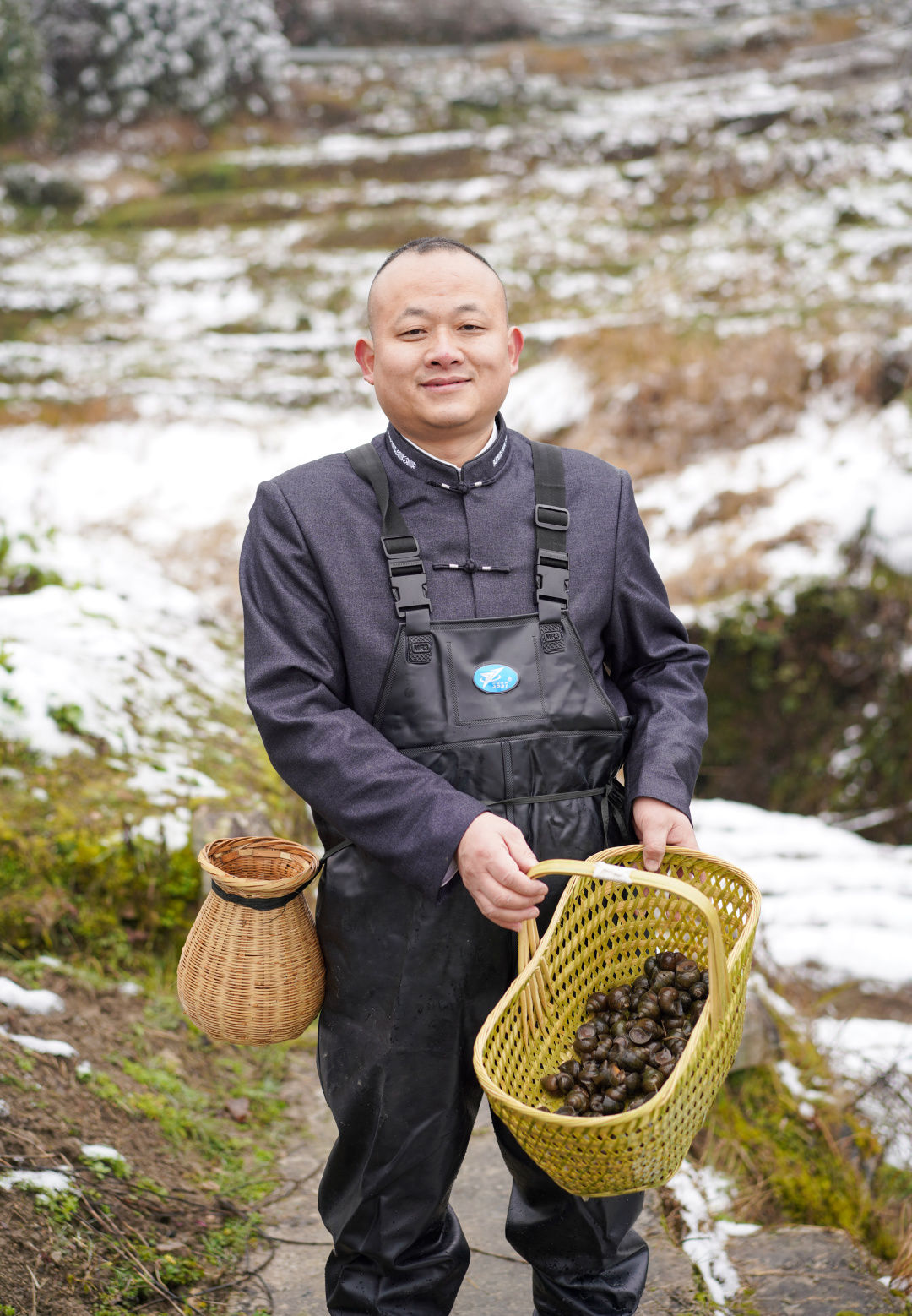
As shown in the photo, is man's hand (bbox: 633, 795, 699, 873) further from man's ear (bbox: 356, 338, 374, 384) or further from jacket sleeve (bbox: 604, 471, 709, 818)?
man's ear (bbox: 356, 338, 374, 384)

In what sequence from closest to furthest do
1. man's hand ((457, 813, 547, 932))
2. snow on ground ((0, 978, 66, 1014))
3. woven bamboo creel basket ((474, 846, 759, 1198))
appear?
woven bamboo creel basket ((474, 846, 759, 1198))
man's hand ((457, 813, 547, 932))
snow on ground ((0, 978, 66, 1014))

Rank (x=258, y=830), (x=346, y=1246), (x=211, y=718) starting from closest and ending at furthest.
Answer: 1. (x=346, y=1246)
2. (x=258, y=830)
3. (x=211, y=718)

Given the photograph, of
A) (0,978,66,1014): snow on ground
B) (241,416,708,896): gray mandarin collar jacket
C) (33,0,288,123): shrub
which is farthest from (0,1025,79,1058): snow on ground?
(33,0,288,123): shrub

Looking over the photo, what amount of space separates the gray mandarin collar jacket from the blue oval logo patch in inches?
4.3

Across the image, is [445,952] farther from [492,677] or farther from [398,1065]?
[492,677]

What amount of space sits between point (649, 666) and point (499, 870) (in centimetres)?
58

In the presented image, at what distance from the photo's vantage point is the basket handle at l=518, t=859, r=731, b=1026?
1.45 m

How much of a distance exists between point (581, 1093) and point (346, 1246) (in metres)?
0.59

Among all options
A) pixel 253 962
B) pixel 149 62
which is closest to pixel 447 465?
pixel 253 962

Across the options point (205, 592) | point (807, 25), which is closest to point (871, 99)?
point (807, 25)

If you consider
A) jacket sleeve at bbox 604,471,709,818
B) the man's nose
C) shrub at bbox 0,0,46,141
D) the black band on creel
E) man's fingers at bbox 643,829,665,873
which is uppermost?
shrub at bbox 0,0,46,141

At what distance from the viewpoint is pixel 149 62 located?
2103 centimetres

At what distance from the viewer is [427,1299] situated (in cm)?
181

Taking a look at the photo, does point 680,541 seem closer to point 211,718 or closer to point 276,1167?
point 211,718
